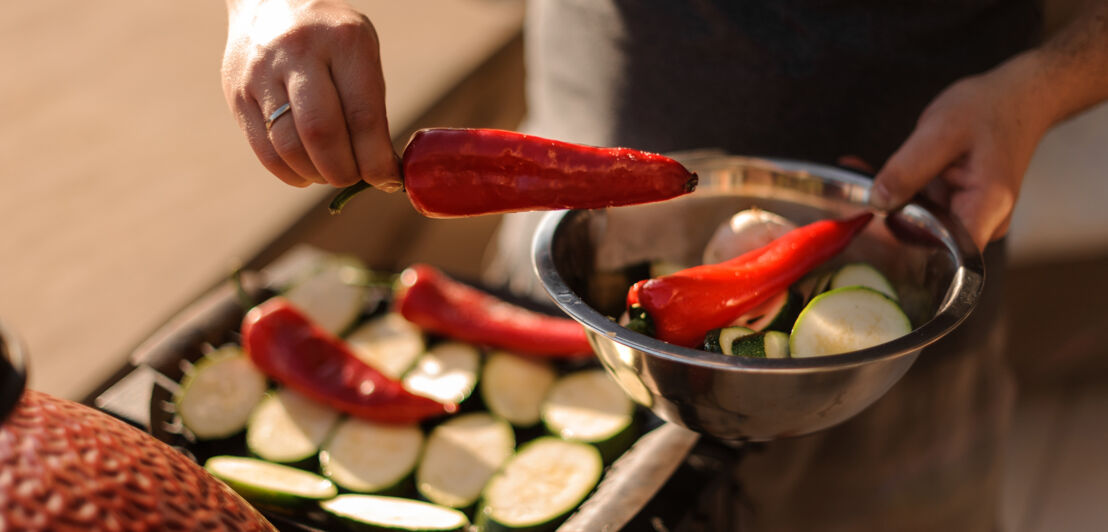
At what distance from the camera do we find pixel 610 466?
1243mm

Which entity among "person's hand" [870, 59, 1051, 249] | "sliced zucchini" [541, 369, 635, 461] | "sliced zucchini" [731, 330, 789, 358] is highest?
"person's hand" [870, 59, 1051, 249]

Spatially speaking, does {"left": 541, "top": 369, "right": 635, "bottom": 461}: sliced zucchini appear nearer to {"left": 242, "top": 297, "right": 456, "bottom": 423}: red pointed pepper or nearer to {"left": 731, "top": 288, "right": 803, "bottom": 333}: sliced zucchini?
{"left": 242, "top": 297, "right": 456, "bottom": 423}: red pointed pepper

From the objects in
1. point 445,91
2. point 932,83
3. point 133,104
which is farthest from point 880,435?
point 133,104

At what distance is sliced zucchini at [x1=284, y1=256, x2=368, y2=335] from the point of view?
1571 millimetres

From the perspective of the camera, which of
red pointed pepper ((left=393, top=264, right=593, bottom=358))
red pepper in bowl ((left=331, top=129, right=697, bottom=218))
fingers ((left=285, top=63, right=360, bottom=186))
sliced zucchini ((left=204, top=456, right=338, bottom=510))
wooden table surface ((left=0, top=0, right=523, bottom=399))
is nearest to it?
fingers ((left=285, top=63, right=360, bottom=186))

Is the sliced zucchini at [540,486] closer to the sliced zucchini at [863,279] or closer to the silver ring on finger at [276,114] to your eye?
the sliced zucchini at [863,279]

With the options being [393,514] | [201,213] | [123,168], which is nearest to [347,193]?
[393,514]

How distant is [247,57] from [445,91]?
79.6 inches

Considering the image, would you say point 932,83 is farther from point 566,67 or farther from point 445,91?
point 445,91

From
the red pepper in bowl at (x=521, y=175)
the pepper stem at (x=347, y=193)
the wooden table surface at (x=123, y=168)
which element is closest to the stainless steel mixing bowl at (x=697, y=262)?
the red pepper in bowl at (x=521, y=175)

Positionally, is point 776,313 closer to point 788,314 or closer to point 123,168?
point 788,314

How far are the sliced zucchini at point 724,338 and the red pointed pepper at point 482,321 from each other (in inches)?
20.7

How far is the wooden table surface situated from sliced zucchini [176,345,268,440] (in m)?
0.52

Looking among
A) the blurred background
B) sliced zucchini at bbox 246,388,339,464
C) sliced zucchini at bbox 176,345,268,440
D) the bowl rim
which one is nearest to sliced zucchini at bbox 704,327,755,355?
the bowl rim
